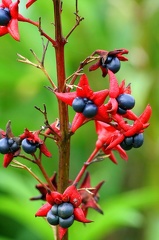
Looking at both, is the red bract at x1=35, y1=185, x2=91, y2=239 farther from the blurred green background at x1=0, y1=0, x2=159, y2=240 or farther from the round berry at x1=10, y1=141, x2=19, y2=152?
the blurred green background at x1=0, y1=0, x2=159, y2=240

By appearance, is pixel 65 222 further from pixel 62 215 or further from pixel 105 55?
pixel 105 55

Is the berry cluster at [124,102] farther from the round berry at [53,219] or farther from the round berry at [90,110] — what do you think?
the round berry at [53,219]

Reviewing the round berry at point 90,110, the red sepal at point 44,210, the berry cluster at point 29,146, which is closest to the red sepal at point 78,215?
the red sepal at point 44,210

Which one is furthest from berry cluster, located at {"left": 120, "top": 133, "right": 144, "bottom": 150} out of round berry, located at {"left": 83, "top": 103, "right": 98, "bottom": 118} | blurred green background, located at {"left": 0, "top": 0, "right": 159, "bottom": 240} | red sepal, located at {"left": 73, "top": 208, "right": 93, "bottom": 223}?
blurred green background, located at {"left": 0, "top": 0, "right": 159, "bottom": 240}

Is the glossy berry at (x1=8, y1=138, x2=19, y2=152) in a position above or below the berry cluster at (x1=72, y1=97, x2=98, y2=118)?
below

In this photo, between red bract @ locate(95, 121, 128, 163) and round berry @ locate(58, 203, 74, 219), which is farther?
red bract @ locate(95, 121, 128, 163)

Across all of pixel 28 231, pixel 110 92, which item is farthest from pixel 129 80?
pixel 110 92

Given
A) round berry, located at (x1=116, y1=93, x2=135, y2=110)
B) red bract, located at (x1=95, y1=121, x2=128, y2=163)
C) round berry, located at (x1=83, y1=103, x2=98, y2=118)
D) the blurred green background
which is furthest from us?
the blurred green background
